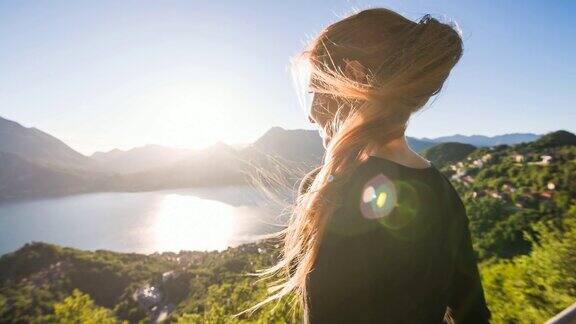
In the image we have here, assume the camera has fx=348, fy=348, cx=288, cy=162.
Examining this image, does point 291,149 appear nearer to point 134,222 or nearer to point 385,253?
point 385,253

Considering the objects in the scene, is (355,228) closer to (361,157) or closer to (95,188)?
(361,157)

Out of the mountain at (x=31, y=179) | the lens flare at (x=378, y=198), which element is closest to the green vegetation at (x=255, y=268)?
the lens flare at (x=378, y=198)

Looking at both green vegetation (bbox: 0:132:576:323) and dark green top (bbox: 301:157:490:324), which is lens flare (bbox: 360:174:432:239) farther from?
green vegetation (bbox: 0:132:576:323)

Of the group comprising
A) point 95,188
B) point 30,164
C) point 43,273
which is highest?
point 30,164

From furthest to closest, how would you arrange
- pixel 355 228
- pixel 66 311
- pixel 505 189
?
pixel 505 189
pixel 66 311
pixel 355 228

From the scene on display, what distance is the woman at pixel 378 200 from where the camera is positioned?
76 centimetres

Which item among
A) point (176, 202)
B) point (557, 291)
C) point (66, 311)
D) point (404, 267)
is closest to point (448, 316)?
point (404, 267)

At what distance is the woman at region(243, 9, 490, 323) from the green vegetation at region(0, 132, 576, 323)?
4777 mm

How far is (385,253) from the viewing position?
30.5 inches

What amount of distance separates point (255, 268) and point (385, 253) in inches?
1385

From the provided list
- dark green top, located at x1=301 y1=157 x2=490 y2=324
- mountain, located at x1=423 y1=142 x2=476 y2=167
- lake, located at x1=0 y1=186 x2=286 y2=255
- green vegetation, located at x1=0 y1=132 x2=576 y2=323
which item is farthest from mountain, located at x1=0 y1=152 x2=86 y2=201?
dark green top, located at x1=301 y1=157 x2=490 y2=324

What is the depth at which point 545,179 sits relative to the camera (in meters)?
55.7

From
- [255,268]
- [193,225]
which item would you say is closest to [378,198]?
[255,268]

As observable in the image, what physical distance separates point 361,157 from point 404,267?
293 millimetres
